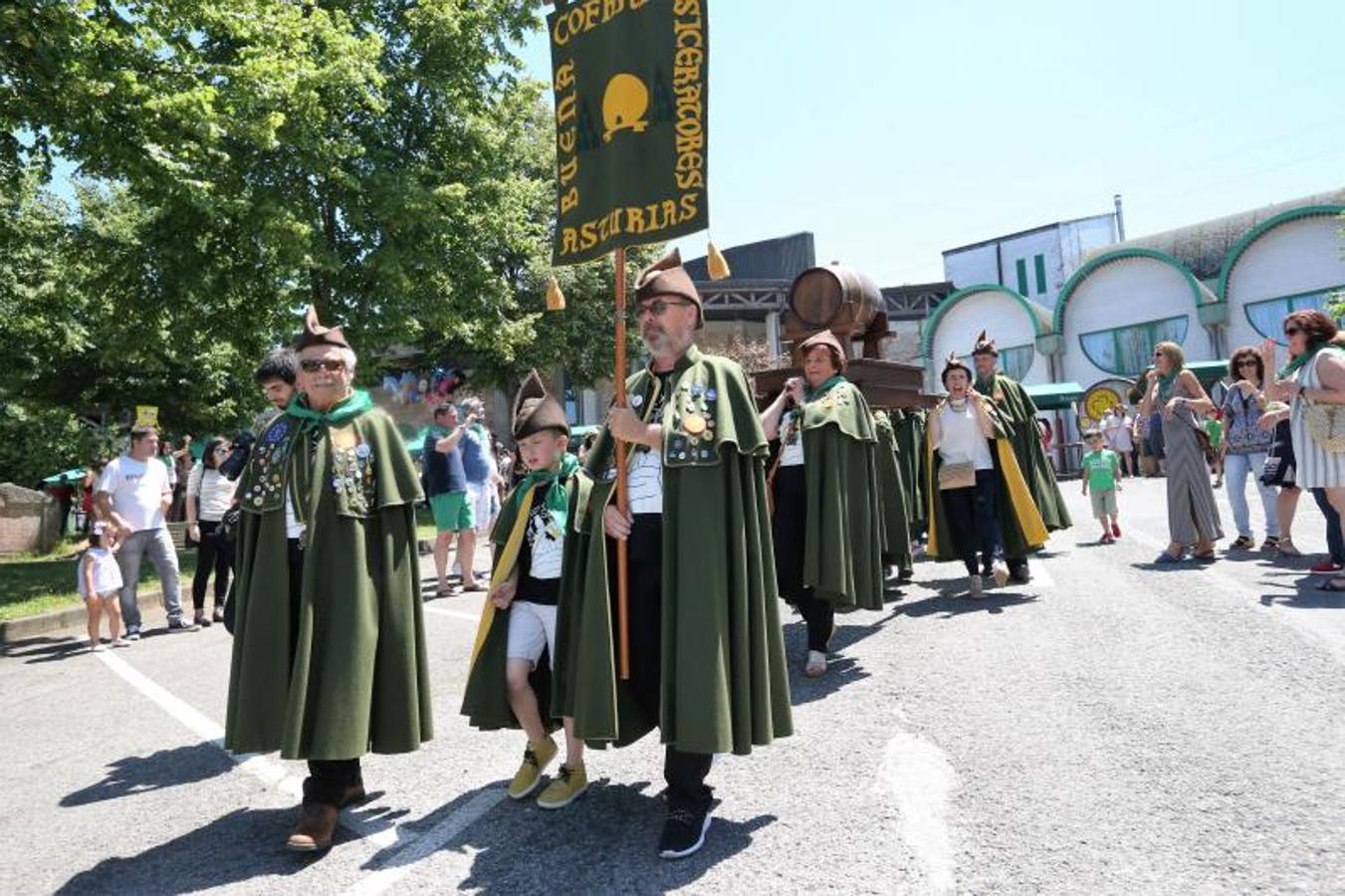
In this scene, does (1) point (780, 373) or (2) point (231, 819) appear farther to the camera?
(1) point (780, 373)

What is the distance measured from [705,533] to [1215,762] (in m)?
2.29

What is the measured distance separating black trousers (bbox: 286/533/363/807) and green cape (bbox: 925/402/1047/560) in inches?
214

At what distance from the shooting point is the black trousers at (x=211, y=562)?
8961 mm

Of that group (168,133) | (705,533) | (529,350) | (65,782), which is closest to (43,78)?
(168,133)

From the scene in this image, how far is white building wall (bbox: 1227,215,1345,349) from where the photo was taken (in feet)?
90.0

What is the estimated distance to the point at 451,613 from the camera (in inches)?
346

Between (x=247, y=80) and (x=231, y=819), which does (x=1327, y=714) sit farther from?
(x=247, y=80)

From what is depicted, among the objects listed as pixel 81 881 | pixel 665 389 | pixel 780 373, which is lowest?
pixel 81 881

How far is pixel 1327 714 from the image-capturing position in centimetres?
412

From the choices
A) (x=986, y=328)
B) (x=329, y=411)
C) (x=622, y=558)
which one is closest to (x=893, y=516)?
(x=622, y=558)

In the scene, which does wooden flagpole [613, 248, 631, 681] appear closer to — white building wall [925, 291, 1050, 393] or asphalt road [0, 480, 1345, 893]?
asphalt road [0, 480, 1345, 893]

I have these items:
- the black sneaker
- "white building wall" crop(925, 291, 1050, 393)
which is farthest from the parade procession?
"white building wall" crop(925, 291, 1050, 393)

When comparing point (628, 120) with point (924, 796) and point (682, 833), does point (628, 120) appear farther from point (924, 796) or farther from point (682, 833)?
point (924, 796)

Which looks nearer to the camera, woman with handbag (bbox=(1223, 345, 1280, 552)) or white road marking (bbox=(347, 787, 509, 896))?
white road marking (bbox=(347, 787, 509, 896))
